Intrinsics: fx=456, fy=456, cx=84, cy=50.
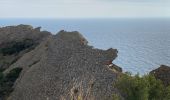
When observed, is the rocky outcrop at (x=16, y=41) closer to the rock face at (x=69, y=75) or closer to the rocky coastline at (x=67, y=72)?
the rocky coastline at (x=67, y=72)

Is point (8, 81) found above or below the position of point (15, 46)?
below

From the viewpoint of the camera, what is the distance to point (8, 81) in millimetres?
54562

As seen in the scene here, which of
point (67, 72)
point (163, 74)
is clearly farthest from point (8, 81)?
point (163, 74)

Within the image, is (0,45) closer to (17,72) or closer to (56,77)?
(17,72)

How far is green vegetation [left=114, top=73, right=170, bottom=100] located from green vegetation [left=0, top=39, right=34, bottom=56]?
4325 centimetres

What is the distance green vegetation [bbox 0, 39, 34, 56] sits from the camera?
73625 millimetres

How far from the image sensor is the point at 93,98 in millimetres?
41406

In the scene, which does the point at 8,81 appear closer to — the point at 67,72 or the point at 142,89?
the point at 67,72

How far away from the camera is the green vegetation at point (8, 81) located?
50.6 m

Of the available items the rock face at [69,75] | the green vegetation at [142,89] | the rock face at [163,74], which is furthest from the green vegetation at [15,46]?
the green vegetation at [142,89]

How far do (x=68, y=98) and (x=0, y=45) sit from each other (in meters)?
39.1

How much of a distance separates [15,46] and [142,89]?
155 ft

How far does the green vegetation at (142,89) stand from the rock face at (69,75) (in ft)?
26.4

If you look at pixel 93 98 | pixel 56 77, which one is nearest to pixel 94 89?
pixel 93 98
